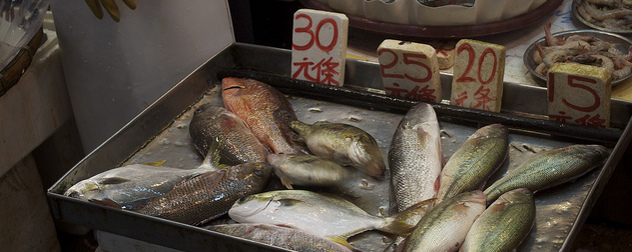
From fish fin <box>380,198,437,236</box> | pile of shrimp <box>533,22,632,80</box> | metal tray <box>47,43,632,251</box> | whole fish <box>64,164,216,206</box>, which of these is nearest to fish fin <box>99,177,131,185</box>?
whole fish <box>64,164,216,206</box>

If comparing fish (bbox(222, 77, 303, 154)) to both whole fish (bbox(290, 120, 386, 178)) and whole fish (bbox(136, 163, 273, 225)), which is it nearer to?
whole fish (bbox(290, 120, 386, 178))

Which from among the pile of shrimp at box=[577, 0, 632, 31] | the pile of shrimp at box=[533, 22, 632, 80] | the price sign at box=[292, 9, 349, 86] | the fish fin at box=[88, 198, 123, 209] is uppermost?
the price sign at box=[292, 9, 349, 86]

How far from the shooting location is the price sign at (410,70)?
81.7 inches

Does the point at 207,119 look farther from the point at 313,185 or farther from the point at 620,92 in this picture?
the point at 620,92

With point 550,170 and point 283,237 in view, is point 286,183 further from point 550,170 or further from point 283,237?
point 550,170

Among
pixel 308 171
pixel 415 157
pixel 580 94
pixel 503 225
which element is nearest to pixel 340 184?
pixel 308 171

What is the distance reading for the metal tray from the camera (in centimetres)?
160

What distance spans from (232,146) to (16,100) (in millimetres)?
1305

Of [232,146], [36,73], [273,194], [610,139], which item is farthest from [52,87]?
[610,139]

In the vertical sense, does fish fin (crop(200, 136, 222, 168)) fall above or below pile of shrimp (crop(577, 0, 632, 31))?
below

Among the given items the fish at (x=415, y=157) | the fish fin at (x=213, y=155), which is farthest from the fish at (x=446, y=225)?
the fish fin at (x=213, y=155)

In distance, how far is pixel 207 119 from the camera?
2123 millimetres

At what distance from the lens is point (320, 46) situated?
91.0 inches

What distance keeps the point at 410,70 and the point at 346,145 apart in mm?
431
